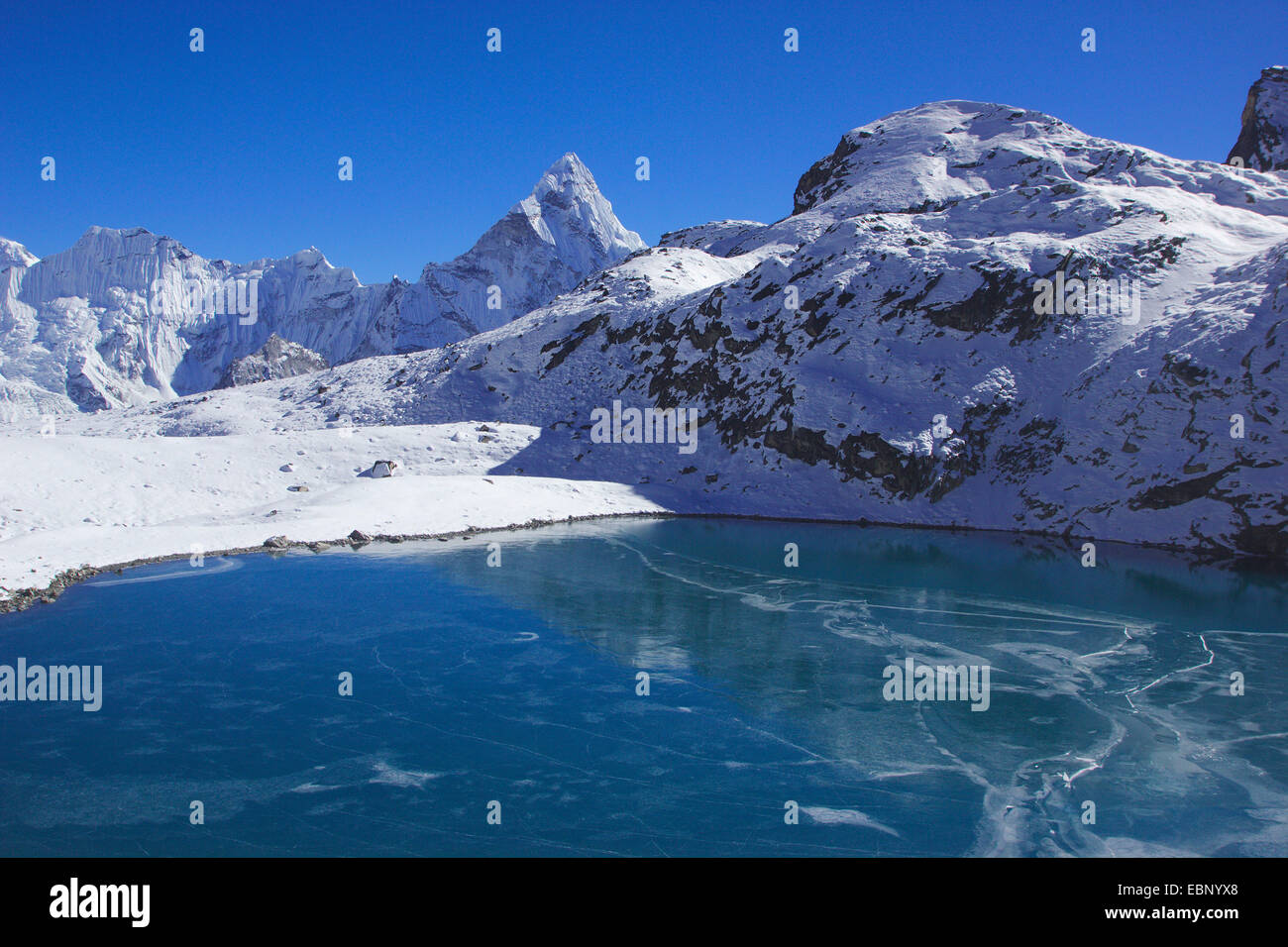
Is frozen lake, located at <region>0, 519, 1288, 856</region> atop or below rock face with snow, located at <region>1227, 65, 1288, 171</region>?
below

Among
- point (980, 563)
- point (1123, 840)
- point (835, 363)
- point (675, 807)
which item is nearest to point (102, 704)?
point (675, 807)

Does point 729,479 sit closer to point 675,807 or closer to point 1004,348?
point 1004,348

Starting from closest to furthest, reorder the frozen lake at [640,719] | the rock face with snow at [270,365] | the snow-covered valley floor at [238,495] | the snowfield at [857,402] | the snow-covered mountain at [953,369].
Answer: the frozen lake at [640,719] < the snow-covered valley floor at [238,495] < the snowfield at [857,402] < the snow-covered mountain at [953,369] < the rock face with snow at [270,365]
